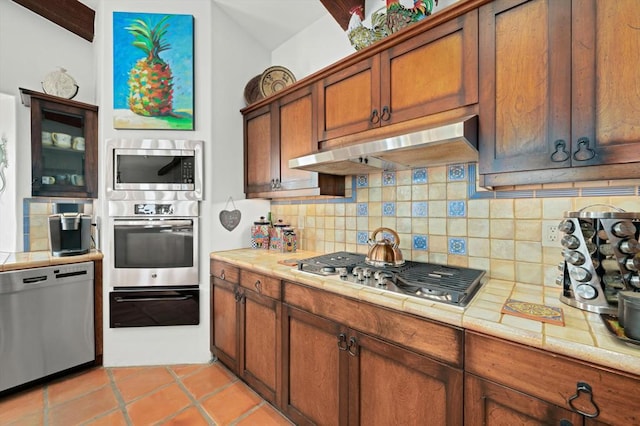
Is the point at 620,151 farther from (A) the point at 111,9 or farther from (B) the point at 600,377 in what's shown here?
(A) the point at 111,9

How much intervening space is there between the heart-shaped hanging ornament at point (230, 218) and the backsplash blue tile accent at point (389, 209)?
4.24 feet

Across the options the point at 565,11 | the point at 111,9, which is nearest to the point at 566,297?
the point at 565,11

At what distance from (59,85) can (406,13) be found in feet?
9.28

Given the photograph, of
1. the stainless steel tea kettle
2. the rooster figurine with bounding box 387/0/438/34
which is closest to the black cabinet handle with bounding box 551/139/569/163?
the stainless steel tea kettle

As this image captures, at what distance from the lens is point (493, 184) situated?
3.91ft

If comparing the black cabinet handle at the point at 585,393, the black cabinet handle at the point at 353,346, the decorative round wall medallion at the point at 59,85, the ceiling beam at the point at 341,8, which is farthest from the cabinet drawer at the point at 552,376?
the decorative round wall medallion at the point at 59,85

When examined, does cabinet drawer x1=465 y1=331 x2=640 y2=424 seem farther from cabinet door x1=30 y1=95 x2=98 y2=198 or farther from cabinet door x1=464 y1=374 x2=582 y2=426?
cabinet door x1=30 y1=95 x2=98 y2=198

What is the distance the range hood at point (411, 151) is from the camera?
3.72 ft

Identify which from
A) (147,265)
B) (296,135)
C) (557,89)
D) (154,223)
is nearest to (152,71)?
(154,223)

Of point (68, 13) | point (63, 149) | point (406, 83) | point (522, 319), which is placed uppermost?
point (68, 13)

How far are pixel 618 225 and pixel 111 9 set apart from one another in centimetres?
337

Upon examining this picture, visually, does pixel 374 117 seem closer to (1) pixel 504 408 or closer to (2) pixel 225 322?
(1) pixel 504 408

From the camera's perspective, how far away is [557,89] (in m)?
1.03

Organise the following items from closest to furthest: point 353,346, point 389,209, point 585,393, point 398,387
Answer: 1. point 585,393
2. point 398,387
3. point 353,346
4. point 389,209
